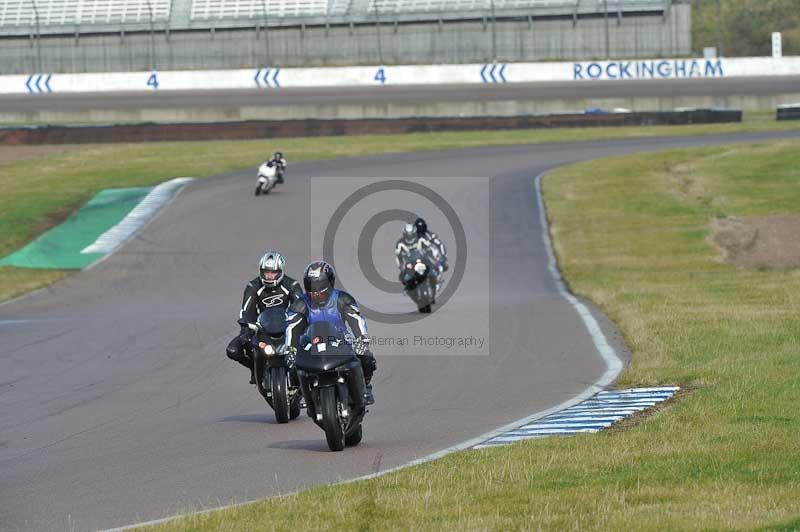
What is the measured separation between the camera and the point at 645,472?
27.6 feet

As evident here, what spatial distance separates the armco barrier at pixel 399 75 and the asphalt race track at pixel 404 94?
0.97 meters

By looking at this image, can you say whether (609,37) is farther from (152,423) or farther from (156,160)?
(152,423)

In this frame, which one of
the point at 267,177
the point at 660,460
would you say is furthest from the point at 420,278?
the point at 267,177

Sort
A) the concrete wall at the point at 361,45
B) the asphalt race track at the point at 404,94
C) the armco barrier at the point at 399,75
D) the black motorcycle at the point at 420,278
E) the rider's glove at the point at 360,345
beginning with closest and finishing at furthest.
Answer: the rider's glove at the point at 360,345, the black motorcycle at the point at 420,278, the asphalt race track at the point at 404,94, the armco barrier at the point at 399,75, the concrete wall at the point at 361,45

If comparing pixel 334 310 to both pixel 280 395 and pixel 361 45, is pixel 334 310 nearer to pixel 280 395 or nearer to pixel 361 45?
pixel 280 395

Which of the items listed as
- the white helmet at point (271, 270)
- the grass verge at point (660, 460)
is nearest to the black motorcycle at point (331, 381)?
the grass verge at point (660, 460)

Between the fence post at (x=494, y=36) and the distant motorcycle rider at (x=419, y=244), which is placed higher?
the fence post at (x=494, y=36)

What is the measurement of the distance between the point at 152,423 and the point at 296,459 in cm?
253

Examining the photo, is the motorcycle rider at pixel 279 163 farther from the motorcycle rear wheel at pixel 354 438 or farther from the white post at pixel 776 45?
the white post at pixel 776 45

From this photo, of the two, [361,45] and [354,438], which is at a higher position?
[361,45]

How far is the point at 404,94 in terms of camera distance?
61.3m

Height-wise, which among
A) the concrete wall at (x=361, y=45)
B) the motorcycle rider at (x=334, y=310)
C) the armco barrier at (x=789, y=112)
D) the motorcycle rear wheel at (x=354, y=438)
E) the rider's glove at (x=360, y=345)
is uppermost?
the concrete wall at (x=361, y=45)

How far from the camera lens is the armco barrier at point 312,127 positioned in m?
49.3

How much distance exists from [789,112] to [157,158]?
24.6 m
